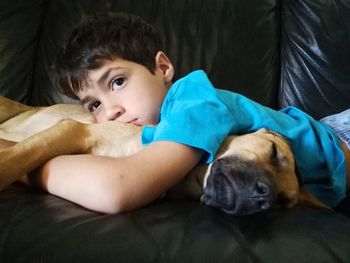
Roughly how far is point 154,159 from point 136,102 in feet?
1.16

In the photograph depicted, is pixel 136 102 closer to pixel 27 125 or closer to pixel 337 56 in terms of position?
pixel 27 125

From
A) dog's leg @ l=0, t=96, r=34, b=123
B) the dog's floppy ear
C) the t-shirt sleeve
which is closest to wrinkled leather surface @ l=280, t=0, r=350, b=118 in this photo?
the dog's floppy ear

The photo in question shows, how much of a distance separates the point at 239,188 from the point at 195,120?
0.20 metres

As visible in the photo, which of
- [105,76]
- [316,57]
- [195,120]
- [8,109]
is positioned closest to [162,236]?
[195,120]

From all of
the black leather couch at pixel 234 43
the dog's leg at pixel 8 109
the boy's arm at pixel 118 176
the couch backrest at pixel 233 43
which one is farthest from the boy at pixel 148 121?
the couch backrest at pixel 233 43

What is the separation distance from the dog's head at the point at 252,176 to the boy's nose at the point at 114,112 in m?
0.34

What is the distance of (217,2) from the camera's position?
2.07m

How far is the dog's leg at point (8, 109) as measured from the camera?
183cm

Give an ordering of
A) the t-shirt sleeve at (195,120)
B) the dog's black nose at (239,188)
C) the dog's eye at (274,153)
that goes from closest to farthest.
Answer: the dog's black nose at (239,188) → the t-shirt sleeve at (195,120) → the dog's eye at (274,153)

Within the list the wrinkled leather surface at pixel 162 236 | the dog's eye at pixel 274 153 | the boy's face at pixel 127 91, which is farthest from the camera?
the boy's face at pixel 127 91

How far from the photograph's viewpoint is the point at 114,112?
126 cm

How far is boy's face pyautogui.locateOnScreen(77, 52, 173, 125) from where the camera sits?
1249 mm

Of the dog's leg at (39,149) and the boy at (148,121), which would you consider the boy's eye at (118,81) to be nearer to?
the boy at (148,121)

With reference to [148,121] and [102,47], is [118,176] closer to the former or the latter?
[148,121]
